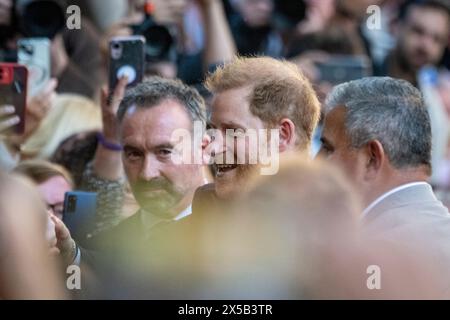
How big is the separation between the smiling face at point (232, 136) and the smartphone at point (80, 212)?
1.20 ft

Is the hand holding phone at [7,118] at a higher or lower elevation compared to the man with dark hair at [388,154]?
higher

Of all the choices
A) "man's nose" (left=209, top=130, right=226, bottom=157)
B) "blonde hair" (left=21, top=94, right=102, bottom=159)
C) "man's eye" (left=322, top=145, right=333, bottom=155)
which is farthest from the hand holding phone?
"man's eye" (left=322, top=145, right=333, bottom=155)

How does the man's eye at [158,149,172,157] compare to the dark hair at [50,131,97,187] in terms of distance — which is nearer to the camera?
the man's eye at [158,149,172,157]

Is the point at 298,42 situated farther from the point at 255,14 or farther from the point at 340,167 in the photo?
the point at 340,167

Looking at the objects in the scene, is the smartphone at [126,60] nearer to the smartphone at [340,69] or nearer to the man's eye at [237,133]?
the man's eye at [237,133]

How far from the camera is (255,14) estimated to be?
5184 mm

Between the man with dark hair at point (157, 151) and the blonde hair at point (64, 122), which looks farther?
the blonde hair at point (64, 122)

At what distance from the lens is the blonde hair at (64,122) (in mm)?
4113

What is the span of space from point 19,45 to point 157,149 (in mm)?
1086

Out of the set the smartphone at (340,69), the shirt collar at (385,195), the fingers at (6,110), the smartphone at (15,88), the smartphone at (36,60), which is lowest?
the shirt collar at (385,195)

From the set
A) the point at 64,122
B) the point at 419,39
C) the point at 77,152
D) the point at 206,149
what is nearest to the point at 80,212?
the point at 206,149

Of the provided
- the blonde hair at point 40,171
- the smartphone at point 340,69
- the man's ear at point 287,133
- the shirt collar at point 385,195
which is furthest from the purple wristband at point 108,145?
the smartphone at point 340,69

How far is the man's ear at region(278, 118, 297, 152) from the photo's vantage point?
9.29 ft

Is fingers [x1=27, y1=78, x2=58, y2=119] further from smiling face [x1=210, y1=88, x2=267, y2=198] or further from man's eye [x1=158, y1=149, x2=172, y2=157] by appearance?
smiling face [x1=210, y1=88, x2=267, y2=198]
